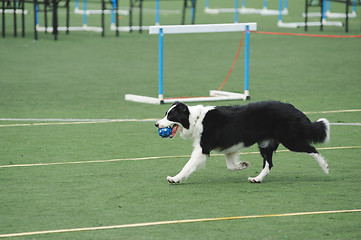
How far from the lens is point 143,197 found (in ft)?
23.1

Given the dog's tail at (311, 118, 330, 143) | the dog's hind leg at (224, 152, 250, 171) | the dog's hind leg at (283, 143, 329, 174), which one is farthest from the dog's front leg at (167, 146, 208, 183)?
the dog's tail at (311, 118, 330, 143)

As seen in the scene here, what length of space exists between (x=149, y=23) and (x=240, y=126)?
18.5 m

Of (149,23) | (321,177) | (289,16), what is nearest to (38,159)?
(321,177)

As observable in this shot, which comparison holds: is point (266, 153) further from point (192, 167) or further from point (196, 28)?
point (196, 28)

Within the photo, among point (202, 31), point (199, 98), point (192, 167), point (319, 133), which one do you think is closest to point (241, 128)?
point (192, 167)

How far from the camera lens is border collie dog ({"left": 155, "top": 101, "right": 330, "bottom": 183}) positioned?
7.62 m

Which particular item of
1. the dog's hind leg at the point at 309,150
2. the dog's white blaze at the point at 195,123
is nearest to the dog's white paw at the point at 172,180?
the dog's white blaze at the point at 195,123

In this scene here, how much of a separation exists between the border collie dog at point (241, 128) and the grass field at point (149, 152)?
0.35 m

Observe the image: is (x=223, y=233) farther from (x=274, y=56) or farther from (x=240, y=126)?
(x=274, y=56)

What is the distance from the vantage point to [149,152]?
9.22m

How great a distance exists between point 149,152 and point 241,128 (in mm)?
1881

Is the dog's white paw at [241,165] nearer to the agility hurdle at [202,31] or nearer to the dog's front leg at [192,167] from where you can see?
the dog's front leg at [192,167]

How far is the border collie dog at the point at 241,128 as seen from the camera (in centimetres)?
762

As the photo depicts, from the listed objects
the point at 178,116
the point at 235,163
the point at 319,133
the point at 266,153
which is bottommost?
the point at 235,163
